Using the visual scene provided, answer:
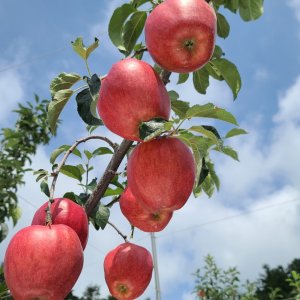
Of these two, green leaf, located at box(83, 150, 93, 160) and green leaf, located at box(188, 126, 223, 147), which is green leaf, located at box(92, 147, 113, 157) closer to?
green leaf, located at box(83, 150, 93, 160)

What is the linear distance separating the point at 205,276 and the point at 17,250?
14.7 feet

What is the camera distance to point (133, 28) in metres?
1.15

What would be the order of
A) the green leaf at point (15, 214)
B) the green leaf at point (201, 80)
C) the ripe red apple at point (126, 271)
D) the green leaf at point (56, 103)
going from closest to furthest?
the green leaf at point (56, 103) < the ripe red apple at point (126, 271) < the green leaf at point (201, 80) < the green leaf at point (15, 214)

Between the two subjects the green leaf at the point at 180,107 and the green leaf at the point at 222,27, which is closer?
the green leaf at the point at 180,107

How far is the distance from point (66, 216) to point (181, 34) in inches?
18.8

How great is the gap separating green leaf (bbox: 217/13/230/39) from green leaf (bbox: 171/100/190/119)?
1.10 feet

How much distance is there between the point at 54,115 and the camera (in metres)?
1.12

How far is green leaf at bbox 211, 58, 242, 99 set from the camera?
119cm

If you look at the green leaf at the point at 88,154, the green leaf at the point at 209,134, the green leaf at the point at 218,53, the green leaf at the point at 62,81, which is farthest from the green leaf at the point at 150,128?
the green leaf at the point at 88,154

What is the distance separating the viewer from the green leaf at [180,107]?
1.20m

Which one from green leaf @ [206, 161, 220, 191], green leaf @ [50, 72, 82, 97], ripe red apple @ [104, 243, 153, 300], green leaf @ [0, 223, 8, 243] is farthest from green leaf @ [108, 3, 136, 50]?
green leaf @ [0, 223, 8, 243]

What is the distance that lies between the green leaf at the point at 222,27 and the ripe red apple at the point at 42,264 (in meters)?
0.84

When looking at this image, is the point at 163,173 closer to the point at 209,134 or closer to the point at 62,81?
the point at 209,134

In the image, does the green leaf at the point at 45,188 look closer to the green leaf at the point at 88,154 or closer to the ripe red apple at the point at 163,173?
the ripe red apple at the point at 163,173
